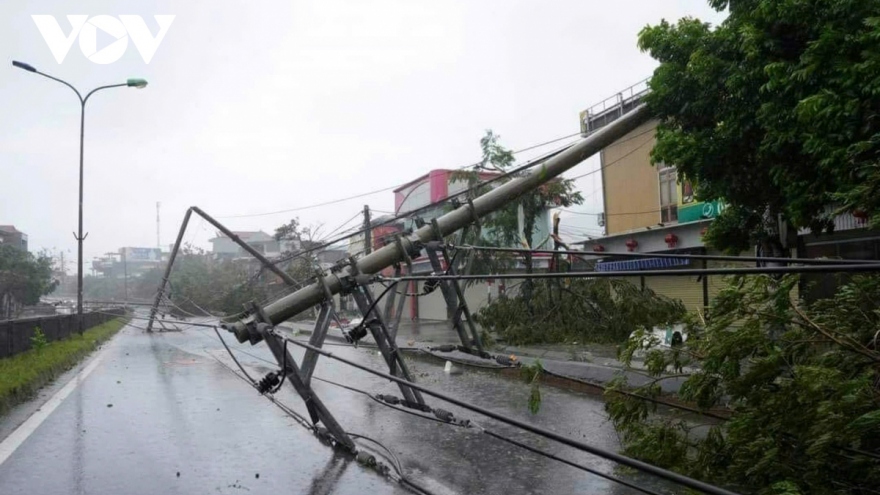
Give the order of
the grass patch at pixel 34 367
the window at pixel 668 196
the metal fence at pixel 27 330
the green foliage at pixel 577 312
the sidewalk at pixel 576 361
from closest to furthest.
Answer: the grass patch at pixel 34 367
the sidewalk at pixel 576 361
the metal fence at pixel 27 330
the green foliage at pixel 577 312
the window at pixel 668 196

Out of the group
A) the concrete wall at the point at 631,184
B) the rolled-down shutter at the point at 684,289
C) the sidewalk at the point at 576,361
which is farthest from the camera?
the concrete wall at the point at 631,184

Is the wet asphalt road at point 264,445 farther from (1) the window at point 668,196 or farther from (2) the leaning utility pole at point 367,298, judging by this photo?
(1) the window at point 668,196

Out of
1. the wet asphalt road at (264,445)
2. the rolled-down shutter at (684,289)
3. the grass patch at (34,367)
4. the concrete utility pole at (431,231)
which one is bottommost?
the wet asphalt road at (264,445)

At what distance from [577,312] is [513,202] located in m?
5.65

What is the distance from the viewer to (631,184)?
2214 centimetres

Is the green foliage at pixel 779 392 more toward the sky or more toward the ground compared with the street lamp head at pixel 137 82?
more toward the ground

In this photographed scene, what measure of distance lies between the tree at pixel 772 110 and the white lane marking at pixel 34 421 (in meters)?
8.41

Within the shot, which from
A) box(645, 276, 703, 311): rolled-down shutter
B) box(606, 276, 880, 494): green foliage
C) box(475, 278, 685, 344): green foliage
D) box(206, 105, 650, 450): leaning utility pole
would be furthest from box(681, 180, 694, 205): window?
box(606, 276, 880, 494): green foliage

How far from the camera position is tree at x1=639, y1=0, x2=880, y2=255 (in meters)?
6.92

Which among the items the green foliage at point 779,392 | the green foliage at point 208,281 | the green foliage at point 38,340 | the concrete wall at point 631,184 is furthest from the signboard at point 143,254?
the green foliage at point 779,392

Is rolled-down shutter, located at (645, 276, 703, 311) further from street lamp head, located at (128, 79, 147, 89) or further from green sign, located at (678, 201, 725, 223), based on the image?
street lamp head, located at (128, 79, 147, 89)

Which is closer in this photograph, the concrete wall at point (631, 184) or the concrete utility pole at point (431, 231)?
the concrete utility pole at point (431, 231)

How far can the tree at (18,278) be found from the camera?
108 feet

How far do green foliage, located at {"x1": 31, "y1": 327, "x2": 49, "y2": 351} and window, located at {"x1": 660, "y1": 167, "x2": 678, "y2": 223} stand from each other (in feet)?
56.1
